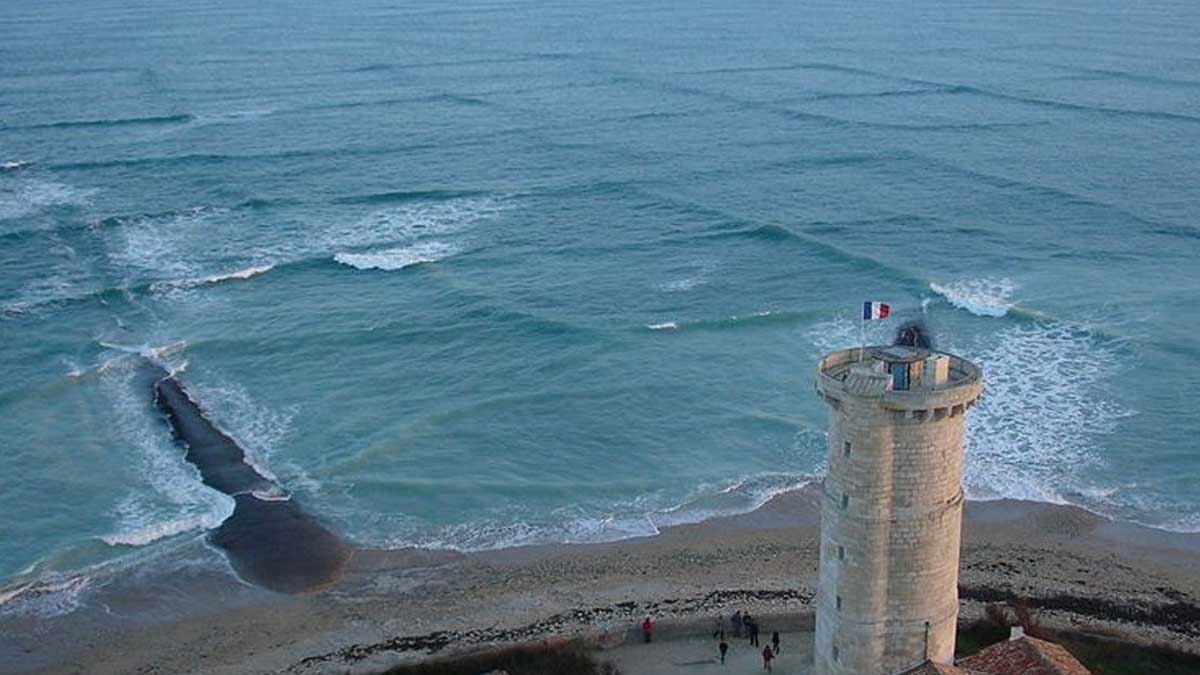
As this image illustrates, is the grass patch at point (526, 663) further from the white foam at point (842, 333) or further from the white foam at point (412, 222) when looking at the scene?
the white foam at point (412, 222)

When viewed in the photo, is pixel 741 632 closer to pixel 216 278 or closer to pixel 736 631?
pixel 736 631

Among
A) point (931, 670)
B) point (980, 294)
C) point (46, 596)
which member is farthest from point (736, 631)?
point (980, 294)

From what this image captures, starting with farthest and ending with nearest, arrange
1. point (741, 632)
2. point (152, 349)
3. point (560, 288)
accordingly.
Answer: point (560, 288) → point (152, 349) → point (741, 632)

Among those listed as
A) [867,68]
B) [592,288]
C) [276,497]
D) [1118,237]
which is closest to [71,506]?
[276,497]

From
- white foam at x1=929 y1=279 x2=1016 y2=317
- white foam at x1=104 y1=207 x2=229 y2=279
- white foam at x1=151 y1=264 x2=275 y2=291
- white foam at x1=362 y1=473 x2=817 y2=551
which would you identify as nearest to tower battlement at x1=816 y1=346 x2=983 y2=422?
white foam at x1=362 y1=473 x2=817 y2=551

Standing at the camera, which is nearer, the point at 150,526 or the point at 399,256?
the point at 150,526

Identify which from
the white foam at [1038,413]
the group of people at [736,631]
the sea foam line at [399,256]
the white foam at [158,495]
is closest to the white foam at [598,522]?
the white foam at [158,495]
